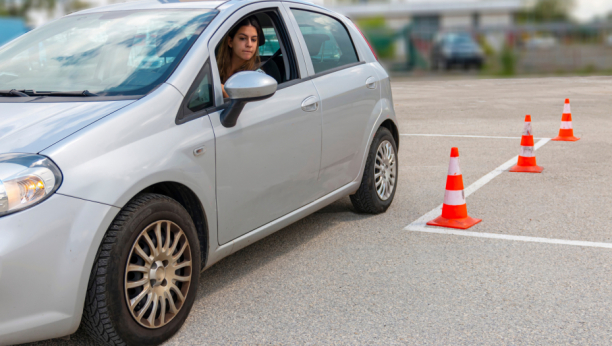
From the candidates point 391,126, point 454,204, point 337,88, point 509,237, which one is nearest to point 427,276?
point 509,237

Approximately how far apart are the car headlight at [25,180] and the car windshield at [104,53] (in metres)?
0.78

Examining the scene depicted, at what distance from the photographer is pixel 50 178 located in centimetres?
288

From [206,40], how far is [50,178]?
1.41m

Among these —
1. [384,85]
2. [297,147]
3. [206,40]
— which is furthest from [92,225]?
[384,85]

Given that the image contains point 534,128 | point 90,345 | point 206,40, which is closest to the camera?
point 90,345

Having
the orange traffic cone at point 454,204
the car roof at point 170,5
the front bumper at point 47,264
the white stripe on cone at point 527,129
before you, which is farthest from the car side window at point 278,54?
the white stripe on cone at point 527,129

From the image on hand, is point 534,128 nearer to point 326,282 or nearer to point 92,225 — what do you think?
point 326,282

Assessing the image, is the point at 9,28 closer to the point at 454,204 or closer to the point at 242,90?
the point at 454,204

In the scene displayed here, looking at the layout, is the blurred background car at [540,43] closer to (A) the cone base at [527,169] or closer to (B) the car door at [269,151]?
(A) the cone base at [527,169]

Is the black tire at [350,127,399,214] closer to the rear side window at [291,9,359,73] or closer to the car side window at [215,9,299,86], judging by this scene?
the rear side window at [291,9,359,73]

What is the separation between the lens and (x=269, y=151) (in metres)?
4.15

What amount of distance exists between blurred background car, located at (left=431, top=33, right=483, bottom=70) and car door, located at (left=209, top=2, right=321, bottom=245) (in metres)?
26.8

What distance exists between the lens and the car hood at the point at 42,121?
302 cm

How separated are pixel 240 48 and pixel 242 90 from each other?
0.92 metres
